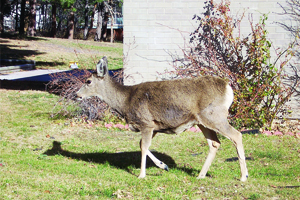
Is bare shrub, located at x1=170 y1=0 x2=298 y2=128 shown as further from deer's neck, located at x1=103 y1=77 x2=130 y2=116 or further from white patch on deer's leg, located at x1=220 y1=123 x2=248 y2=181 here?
deer's neck, located at x1=103 y1=77 x2=130 y2=116

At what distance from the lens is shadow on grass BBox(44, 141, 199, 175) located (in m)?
8.37

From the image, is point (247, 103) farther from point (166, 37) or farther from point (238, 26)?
point (166, 37)

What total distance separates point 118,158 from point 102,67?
8.01 ft

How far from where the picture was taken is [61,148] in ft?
32.0

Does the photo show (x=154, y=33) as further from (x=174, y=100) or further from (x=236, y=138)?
(x=236, y=138)

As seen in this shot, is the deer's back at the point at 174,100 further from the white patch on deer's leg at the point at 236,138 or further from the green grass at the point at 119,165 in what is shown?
the green grass at the point at 119,165

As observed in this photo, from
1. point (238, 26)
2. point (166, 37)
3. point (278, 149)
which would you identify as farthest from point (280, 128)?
point (166, 37)

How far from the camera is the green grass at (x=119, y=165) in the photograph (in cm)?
631

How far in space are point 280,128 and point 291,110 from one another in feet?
3.17

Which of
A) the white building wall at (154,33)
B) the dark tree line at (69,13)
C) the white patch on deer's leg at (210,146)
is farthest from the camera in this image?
the dark tree line at (69,13)

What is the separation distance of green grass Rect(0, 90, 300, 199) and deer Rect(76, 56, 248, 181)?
0.52m

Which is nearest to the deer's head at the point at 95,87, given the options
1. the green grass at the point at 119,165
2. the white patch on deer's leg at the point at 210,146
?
the green grass at the point at 119,165

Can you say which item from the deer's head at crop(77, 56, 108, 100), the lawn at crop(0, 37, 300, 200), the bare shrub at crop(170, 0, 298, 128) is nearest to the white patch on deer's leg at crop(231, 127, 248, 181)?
the lawn at crop(0, 37, 300, 200)

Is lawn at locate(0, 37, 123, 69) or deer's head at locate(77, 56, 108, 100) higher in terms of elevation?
deer's head at locate(77, 56, 108, 100)
